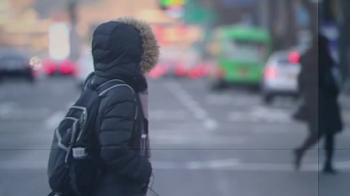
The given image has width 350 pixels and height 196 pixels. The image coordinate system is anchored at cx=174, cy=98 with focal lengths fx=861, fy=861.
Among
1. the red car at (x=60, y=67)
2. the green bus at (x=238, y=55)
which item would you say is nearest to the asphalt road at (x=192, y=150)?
the red car at (x=60, y=67)

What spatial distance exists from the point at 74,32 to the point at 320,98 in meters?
2.76

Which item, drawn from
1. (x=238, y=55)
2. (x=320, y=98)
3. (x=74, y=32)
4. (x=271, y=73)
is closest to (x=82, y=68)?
(x=74, y=32)

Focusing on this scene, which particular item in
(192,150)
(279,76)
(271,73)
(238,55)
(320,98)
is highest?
(320,98)

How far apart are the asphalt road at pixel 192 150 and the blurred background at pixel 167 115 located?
17 millimetres

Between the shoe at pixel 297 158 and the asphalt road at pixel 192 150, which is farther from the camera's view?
the shoe at pixel 297 158

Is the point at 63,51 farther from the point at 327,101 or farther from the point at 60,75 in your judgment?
the point at 327,101

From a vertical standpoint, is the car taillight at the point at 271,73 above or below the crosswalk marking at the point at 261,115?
above

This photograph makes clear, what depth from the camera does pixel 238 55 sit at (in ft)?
76.5

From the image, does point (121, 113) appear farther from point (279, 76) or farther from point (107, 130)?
point (279, 76)

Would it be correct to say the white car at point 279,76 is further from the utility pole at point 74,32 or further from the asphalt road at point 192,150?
the utility pole at point 74,32

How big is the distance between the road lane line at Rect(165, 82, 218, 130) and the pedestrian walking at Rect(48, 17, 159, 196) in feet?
33.7

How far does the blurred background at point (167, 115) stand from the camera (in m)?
8.96

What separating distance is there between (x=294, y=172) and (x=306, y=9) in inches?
98.9

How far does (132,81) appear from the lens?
3967 mm
